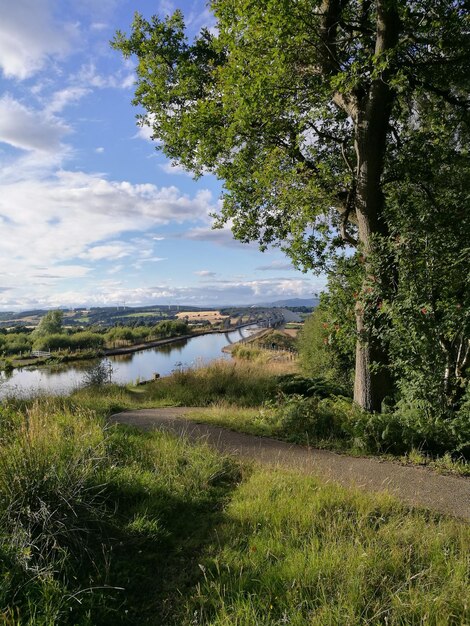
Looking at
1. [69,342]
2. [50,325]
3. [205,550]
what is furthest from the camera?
[50,325]

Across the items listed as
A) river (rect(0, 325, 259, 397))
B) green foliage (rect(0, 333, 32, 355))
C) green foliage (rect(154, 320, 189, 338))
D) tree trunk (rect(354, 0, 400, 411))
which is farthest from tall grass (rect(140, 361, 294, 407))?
green foliage (rect(154, 320, 189, 338))

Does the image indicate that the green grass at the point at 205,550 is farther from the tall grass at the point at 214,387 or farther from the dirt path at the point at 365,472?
the tall grass at the point at 214,387

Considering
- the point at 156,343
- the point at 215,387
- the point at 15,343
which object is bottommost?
the point at 156,343

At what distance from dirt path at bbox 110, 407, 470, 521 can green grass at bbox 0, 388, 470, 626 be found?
535 mm

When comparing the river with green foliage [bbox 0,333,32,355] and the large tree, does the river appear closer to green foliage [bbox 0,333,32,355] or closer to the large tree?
the large tree

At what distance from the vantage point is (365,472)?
16.9 feet

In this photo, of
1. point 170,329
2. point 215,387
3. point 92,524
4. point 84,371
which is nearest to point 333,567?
point 92,524

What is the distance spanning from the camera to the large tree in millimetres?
6531

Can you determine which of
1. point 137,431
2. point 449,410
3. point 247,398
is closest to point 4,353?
point 247,398

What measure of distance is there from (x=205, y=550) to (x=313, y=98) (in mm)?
8186

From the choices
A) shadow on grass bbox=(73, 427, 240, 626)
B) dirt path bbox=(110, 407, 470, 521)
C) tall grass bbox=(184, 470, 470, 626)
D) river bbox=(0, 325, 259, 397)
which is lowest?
river bbox=(0, 325, 259, 397)

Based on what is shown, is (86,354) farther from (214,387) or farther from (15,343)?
(214,387)

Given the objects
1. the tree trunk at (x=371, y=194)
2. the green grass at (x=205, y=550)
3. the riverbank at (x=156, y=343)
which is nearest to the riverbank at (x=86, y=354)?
the riverbank at (x=156, y=343)

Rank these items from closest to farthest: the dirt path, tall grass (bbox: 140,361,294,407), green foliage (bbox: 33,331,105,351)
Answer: the dirt path → tall grass (bbox: 140,361,294,407) → green foliage (bbox: 33,331,105,351)
